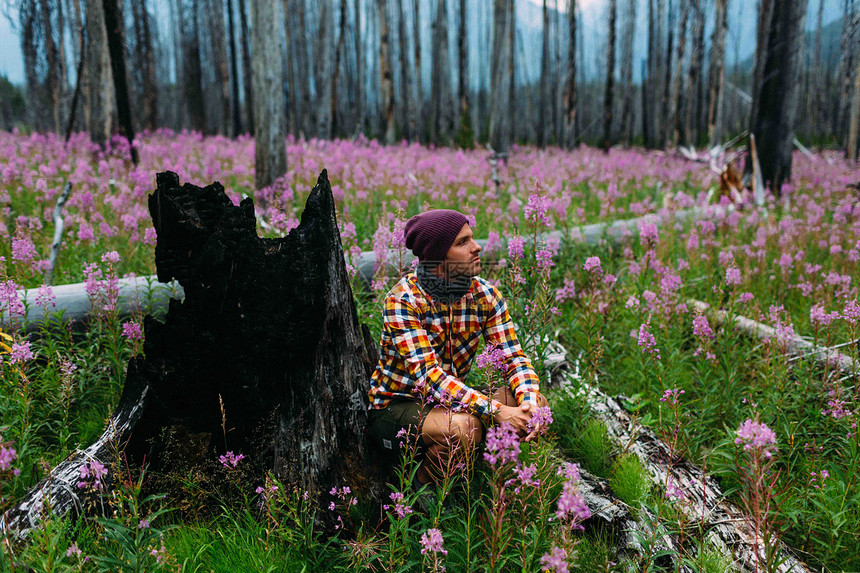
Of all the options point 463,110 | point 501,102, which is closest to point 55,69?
point 463,110

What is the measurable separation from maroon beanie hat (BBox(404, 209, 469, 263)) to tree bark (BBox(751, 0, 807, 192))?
9.28 m

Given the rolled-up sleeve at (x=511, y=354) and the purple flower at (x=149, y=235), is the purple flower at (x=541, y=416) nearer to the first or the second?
the rolled-up sleeve at (x=511, y=354)

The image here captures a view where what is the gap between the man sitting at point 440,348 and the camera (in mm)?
2084

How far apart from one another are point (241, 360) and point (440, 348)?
0.92 m

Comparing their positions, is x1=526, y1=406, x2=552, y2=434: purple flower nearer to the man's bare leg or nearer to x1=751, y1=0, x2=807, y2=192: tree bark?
the man's bare leg

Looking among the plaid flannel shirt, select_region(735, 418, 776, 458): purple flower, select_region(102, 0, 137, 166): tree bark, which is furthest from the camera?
select_region(102, 0, 137, 166): tree bark

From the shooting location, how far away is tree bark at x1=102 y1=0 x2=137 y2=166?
6781 mm

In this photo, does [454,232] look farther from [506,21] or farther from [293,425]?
[506,21]

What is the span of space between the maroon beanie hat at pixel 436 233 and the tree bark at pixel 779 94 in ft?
30.4

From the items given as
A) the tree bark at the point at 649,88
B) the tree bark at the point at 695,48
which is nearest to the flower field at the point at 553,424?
the tree bark at the point at 695,48

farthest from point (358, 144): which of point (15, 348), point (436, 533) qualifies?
point (436, 533)

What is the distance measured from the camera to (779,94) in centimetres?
873

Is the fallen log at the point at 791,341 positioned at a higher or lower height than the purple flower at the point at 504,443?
lower


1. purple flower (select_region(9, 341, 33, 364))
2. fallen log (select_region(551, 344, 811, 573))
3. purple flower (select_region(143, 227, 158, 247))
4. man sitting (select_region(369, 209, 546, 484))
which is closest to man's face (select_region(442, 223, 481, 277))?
man sitting (select_region(369, 209, 546, 484))
